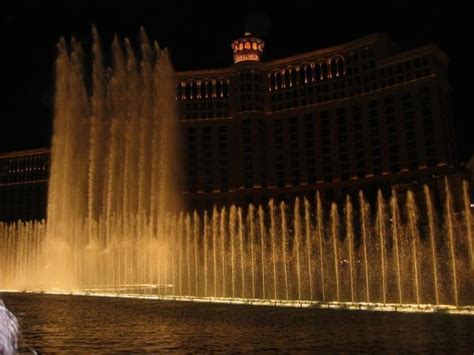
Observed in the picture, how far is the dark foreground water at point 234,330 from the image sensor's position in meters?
10.5

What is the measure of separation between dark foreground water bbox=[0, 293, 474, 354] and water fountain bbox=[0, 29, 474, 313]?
3.11 m

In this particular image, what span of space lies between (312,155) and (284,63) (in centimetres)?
1355

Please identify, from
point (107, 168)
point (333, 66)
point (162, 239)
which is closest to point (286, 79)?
point (333, 66)

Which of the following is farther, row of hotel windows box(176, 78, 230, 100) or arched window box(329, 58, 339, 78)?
row of hotel windows box(176, 78, 230, 100)

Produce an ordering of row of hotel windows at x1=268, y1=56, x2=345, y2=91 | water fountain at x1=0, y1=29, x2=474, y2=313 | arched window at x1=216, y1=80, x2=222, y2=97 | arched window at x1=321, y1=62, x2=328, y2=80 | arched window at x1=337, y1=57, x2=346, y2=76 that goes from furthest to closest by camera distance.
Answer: arched window at x1=216, y1=80, x2=222, y2=97 < arched window at x1=321, y1=62, x2=328, y2=80 < row of hotel windows at x1=268, y1=56, x2=345, y2=91 < arched window at x1=337, y1=57, x2=346, y2=76 < water fountain at x1=0, y1=29, x2=474, y2=313

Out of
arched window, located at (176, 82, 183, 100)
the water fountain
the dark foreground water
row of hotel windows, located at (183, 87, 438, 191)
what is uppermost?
arched window, located at (176, 82, 183, 100)

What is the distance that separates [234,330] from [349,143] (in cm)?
6206

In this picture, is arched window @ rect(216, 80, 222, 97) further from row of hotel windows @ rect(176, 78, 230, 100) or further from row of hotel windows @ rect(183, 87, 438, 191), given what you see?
row of hotel windows @ rect(183, 87, 438, 191)

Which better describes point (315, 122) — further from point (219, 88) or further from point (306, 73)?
point (219, 88)

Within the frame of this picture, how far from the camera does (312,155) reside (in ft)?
247

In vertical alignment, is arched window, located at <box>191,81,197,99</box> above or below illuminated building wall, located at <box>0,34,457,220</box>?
above

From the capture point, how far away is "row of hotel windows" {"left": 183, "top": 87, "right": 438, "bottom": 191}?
2653 inches

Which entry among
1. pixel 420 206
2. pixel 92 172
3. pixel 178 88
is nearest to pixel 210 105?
pixel 178 88

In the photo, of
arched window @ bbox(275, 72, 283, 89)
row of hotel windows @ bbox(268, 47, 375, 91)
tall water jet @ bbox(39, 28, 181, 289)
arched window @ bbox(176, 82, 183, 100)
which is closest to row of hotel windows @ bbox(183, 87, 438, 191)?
row of hotel windows @ bbox(268, 47, 375, 91)
